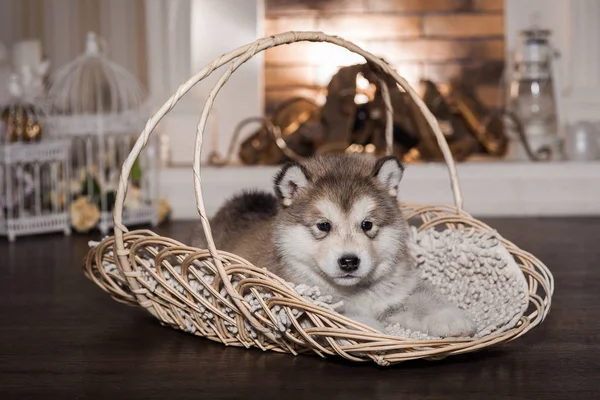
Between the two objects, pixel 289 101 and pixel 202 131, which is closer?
pixel 202 131

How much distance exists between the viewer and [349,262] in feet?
5.97

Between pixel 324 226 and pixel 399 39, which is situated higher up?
pixel 399 39

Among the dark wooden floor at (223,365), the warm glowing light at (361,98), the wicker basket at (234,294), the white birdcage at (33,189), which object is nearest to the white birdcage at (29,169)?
the white birdcage at (33,189)

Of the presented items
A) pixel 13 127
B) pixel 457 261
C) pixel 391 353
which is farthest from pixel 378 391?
pixel 13 127

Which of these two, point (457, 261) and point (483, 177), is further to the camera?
point (483, 177)

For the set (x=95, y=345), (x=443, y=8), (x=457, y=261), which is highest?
(x=443, y=8)

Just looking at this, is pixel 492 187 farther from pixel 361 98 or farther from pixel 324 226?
pixel 324 226

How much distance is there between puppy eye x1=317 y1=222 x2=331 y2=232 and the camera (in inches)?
74.2

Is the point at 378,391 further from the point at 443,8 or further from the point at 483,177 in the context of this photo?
the point at 443,8

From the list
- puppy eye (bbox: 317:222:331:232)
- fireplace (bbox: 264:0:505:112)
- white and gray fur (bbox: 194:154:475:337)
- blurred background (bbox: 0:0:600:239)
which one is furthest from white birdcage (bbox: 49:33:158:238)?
puppy eye (bbox: 317:222:331:232)

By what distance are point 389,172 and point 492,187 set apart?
2.64m

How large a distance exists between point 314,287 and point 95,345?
613 mm

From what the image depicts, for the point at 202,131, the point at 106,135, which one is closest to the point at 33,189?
the point at 106,135

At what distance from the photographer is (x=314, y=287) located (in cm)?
179
